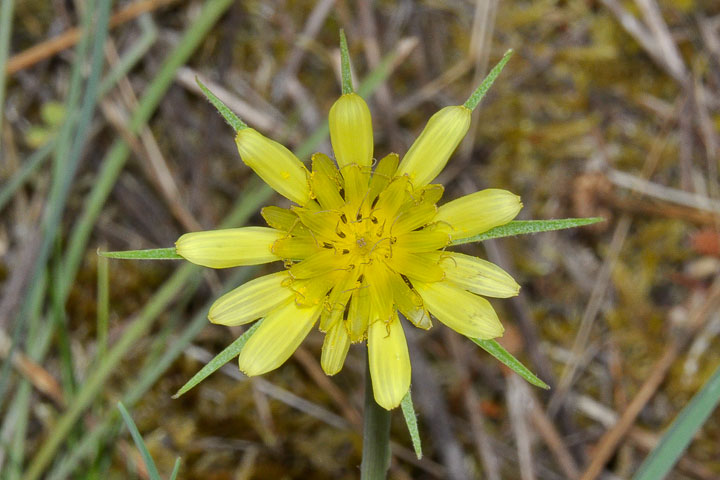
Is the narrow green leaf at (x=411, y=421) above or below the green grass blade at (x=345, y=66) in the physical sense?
below

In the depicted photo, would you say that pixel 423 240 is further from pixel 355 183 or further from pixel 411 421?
pixel 411 421

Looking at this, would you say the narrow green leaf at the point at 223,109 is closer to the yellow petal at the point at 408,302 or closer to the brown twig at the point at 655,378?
the yellow petal at the point at 408,302

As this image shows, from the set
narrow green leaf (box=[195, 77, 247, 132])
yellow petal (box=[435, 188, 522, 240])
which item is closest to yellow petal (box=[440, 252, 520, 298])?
yellow petal (box=[435, 188, 522, 240])

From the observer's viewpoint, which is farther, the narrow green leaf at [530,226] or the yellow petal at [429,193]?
the yellow petal at [429,193]

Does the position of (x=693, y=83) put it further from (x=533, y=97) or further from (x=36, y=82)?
(x=36, y=82)

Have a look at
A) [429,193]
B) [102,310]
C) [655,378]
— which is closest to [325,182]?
[429,193]

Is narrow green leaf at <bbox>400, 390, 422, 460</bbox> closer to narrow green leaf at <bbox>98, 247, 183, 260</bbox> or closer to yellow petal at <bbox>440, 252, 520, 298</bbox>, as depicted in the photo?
yellow petal at <bbox>440, 252, 520, 298</bbox>

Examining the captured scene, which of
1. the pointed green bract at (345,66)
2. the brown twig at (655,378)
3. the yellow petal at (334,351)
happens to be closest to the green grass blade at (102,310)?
the yellow petal at (334,351)
